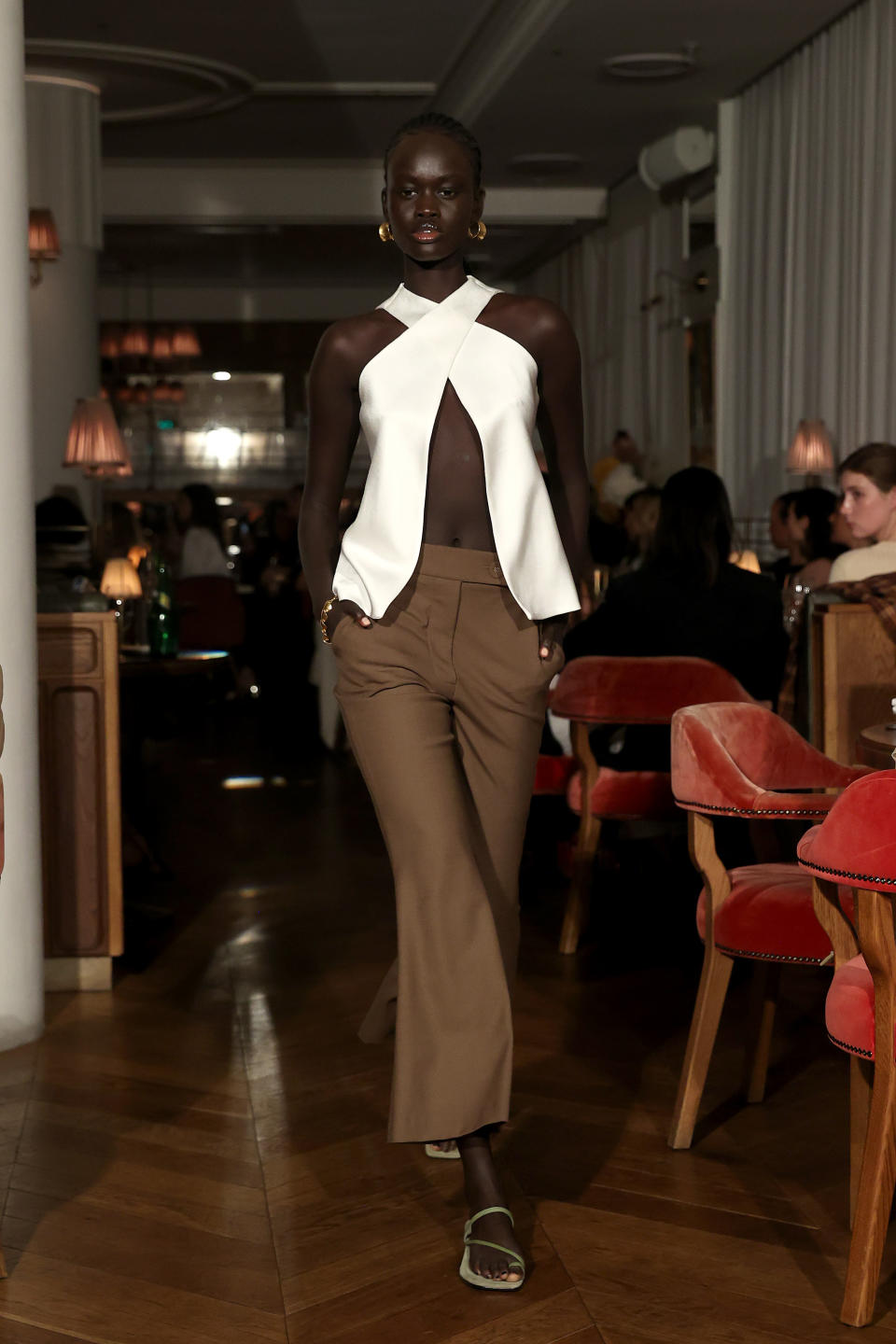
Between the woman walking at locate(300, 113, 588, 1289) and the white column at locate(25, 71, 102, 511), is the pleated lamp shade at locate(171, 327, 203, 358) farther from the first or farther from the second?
the woman walking at locate(300, 113, 588, 1289)

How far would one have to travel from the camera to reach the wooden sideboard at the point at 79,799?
13.1ft

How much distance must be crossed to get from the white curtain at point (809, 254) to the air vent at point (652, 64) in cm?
55

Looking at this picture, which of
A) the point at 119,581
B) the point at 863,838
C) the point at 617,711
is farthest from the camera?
the point at 119,581

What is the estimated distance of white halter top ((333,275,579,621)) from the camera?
2301 mm

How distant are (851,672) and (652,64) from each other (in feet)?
19.7

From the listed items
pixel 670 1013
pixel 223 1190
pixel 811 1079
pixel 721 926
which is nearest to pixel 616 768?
pixel 670 1013

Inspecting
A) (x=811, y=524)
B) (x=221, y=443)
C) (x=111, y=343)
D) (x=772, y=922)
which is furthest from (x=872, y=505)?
(x=111, y=343)

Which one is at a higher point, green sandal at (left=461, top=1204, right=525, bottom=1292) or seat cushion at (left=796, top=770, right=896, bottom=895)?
seat cushion at (left=796, top=770, right=896, bottom=895)

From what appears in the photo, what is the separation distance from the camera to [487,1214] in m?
2.32

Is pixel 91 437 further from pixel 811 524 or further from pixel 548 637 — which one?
pixel 548 637

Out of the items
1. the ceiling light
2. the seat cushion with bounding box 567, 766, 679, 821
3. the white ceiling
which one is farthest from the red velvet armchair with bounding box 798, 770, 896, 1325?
the ceiling light

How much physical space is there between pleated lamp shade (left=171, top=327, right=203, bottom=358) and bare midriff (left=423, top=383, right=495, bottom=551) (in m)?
14.7

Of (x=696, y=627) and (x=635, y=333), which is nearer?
(x=696, y=627)

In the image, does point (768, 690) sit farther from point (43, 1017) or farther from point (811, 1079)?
point (43, 1017)
